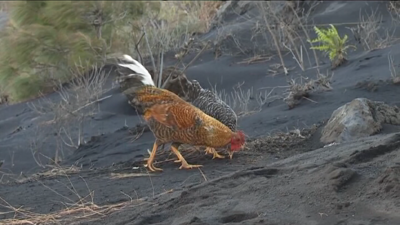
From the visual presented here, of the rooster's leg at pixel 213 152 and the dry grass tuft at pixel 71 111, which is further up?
the rooster's leg at pixel 213 152

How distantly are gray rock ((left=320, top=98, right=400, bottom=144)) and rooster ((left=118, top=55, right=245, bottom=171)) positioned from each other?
100 cm

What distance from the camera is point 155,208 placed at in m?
4.90

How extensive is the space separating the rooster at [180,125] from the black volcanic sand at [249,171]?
22 cm

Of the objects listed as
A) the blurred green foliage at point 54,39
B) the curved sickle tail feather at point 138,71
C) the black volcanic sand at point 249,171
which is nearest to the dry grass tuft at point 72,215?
the black volcanic sand at point 249,171

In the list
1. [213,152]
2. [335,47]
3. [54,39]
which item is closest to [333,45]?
[335,47]

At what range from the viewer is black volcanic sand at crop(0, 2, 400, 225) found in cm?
427

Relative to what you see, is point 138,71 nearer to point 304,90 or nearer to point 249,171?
point 304,90

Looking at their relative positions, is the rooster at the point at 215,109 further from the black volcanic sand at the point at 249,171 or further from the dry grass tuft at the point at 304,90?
the dry grass tuft at the point at 304,90

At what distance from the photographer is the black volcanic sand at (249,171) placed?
4.27 m

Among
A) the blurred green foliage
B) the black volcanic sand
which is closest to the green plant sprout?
the black volcanic sand

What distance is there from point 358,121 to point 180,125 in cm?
178

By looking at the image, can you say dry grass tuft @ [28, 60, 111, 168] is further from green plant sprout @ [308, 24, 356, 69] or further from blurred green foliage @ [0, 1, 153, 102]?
green plant sprout @ [308, 24, 356, 69]

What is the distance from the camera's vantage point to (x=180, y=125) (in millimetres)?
6953

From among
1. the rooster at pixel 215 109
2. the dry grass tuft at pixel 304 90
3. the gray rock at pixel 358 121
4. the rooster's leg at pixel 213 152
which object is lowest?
the dry grass tuft at pixel 304 90
